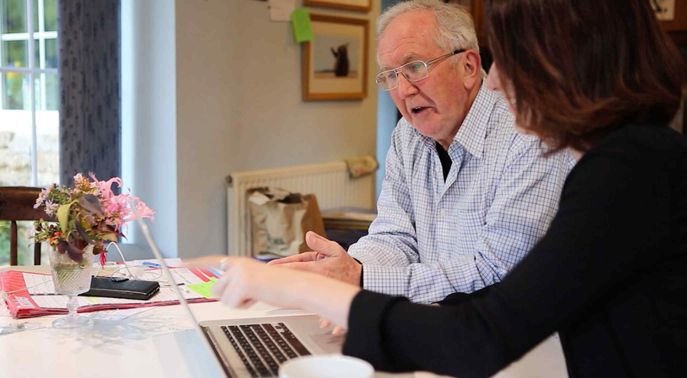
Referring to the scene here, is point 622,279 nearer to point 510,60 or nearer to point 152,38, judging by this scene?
point 510,60

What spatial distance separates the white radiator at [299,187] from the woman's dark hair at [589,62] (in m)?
2.54

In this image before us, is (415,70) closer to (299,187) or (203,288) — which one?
(203,288)

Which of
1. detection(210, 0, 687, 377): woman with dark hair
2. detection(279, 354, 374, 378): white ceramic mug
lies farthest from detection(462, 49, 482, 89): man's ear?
detection(279, 354, 374, 378): white ceramic mug

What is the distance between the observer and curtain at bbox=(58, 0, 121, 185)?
309 centimetres

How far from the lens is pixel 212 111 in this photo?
3355mm

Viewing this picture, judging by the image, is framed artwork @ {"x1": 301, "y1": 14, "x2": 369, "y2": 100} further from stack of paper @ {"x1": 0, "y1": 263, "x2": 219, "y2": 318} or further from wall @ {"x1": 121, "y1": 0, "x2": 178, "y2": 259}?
stack of paper @ {"x1": 0, "y1": 263, "x2": 219, "y2": 318}

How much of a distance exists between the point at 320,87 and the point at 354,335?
306 centimetres

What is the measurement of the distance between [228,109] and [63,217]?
2.07 metres

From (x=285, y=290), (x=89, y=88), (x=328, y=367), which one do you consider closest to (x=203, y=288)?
(x=285, y=290)

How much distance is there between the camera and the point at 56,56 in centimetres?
320

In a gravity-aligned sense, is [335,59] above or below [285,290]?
above

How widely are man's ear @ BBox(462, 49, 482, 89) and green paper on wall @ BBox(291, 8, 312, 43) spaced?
2.00 m

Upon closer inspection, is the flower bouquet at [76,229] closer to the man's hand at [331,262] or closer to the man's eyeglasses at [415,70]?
the man's hand at [331,262]

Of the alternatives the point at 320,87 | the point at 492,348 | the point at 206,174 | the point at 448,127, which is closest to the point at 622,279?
the point at 492,348
